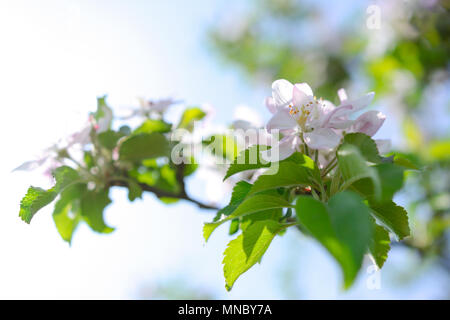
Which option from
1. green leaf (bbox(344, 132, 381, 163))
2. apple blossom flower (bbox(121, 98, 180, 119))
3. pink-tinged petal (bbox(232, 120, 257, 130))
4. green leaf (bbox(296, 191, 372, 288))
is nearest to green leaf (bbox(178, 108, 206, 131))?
apple blossom flower (bbox(121, 98, 180, 119))

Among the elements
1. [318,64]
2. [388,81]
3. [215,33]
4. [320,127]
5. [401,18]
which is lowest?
[320,127]

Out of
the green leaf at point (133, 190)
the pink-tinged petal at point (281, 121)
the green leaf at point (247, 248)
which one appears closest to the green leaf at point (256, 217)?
the green leaf at point (247, 248)

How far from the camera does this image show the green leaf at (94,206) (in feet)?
3.01

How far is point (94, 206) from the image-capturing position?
36.3 inches

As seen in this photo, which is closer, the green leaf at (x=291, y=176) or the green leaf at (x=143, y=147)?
the green leaf at (x=291, y=176)

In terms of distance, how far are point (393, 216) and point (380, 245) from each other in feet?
0.16

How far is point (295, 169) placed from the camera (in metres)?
0.59

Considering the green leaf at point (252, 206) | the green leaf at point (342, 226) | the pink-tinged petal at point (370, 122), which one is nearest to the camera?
the green leaf at point (342, 226)

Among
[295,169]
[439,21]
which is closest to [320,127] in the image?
[295,169]

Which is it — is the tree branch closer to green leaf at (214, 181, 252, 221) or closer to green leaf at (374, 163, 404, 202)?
green leaf at (214, 181, 252, 221)

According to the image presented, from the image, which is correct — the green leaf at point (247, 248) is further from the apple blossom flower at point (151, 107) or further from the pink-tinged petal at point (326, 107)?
the apple blossom flower at point (151, 107)

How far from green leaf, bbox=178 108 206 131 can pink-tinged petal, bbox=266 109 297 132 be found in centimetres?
41

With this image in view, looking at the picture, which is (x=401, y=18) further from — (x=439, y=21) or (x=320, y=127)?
(x=320, y=127)

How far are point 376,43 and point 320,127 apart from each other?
6.59ft
